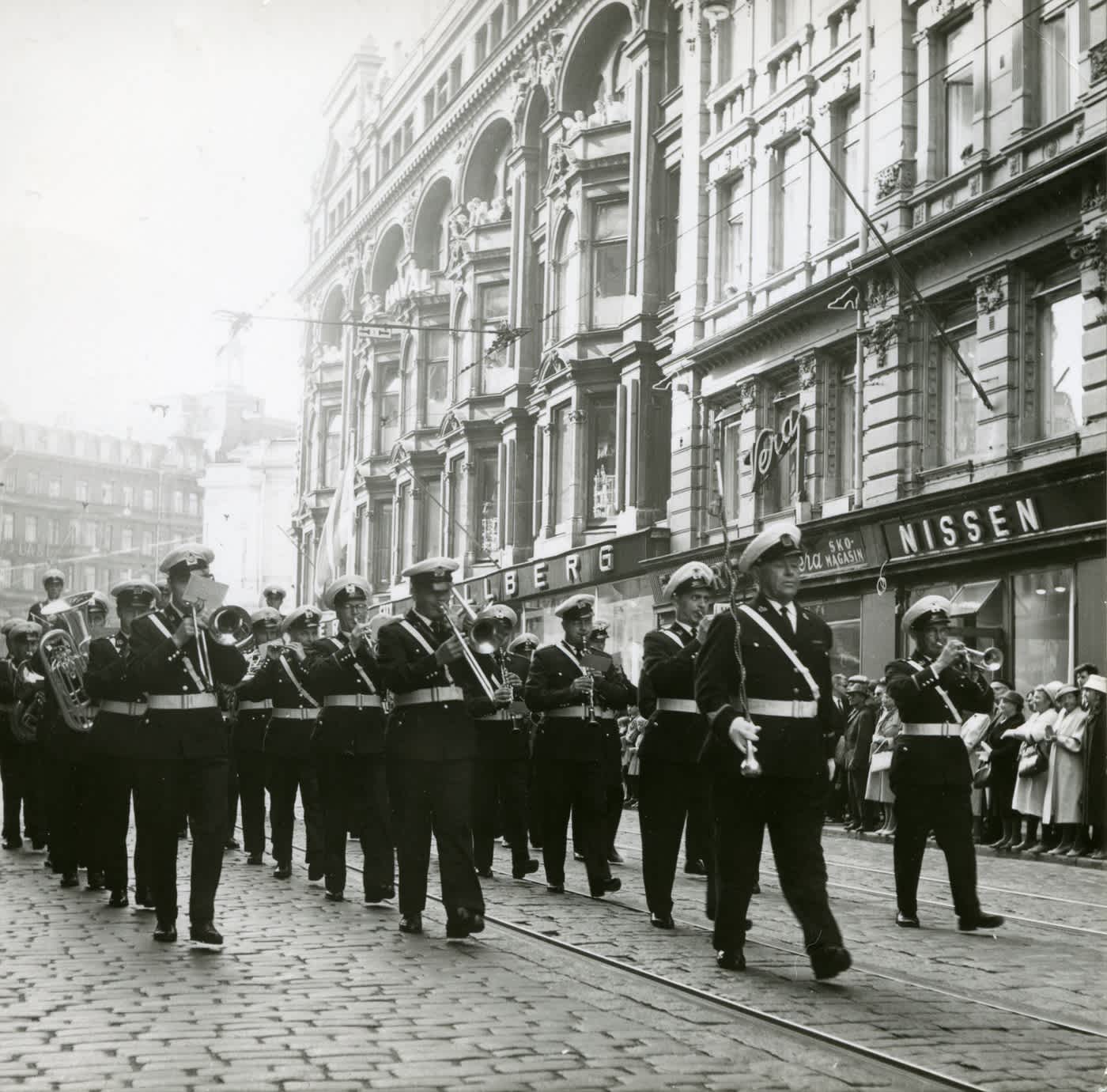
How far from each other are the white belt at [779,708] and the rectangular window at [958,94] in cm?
1572

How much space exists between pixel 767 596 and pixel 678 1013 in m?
2.13

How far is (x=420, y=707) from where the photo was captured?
989 centimetres

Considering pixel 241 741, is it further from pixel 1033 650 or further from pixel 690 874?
pixel 1033 650

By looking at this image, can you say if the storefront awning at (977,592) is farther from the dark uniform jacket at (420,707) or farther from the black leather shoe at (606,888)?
the dark uniform jacket at (420,707)

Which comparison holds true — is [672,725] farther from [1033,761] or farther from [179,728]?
[1033,761]

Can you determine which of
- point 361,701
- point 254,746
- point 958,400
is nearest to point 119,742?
point 361,701

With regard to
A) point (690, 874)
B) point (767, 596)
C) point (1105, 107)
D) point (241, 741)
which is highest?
point (1105, 107)

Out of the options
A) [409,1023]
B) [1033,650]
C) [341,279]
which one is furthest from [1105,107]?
[341,279]

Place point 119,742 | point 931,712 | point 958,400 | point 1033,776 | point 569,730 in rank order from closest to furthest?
point 119,742 < point 931,712 < point 569,730 < point 1033,776 < point 958,400

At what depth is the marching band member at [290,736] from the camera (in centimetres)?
1320

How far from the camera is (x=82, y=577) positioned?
3556 cm

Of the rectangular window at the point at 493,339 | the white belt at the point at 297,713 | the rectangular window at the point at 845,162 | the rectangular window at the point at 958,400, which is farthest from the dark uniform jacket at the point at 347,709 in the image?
the rectangular window at the point at 493,339

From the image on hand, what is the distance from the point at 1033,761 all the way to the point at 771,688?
916 cm

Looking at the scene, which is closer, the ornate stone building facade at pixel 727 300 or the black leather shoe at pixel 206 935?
the black leather shoe at pixel 206 935
